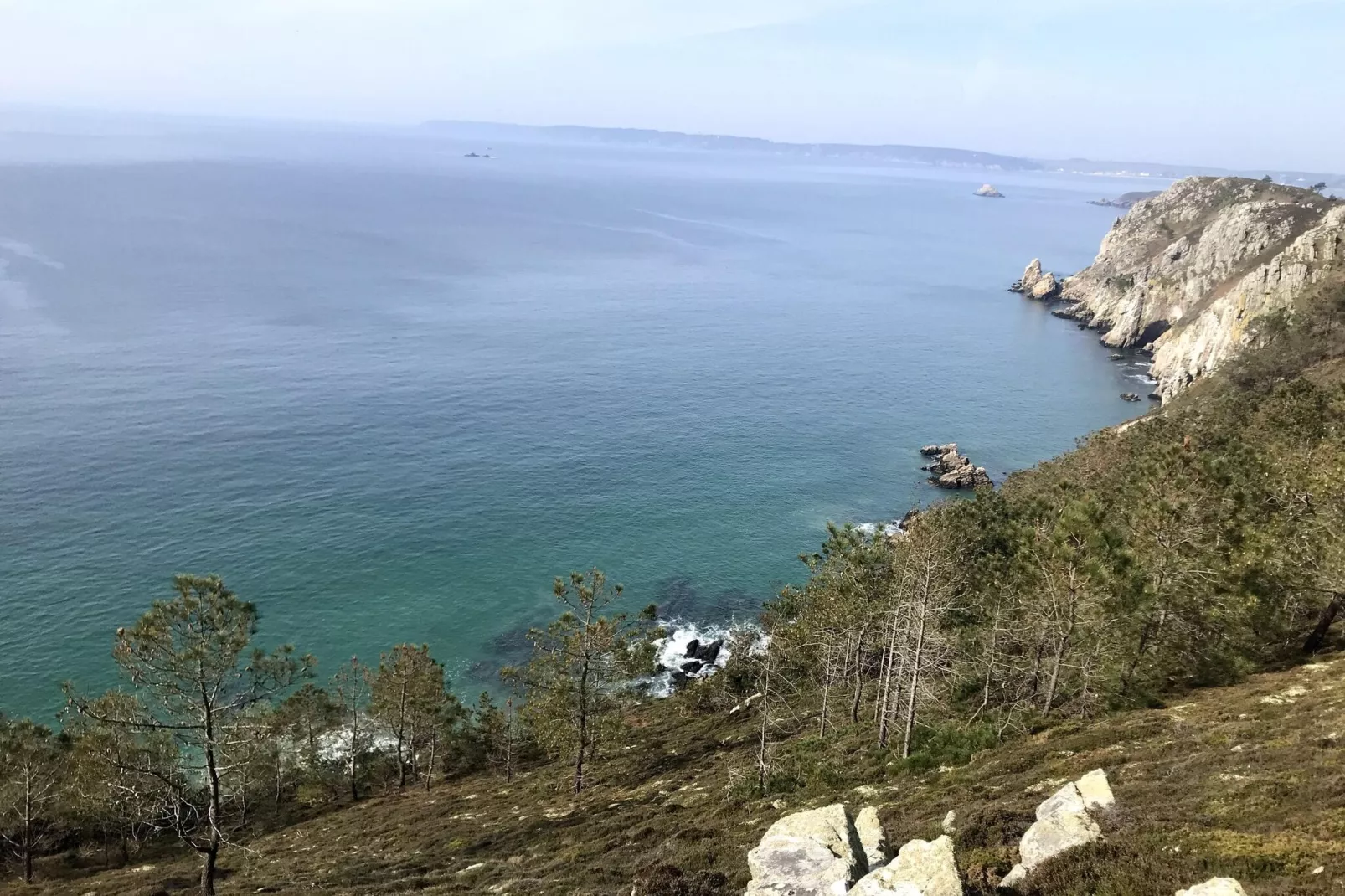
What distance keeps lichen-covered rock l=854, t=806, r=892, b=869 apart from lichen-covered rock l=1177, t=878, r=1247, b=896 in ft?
21.5

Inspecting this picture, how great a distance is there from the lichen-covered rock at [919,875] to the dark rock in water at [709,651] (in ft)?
176

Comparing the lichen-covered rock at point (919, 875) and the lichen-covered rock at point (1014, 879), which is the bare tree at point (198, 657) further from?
the lichen-covered rock at point (1014, 879)

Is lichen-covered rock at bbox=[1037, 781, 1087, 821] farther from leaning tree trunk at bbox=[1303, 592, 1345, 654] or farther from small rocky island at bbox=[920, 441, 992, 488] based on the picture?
small rocky island at bbox=[920, 441, 992, 488]

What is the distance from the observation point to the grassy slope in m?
15.2

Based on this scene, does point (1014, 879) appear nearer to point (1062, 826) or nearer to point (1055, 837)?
point (1055, 837)

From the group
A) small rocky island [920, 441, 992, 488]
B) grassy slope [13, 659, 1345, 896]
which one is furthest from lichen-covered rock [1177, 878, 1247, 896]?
small rocky island [920, 441, 992, 488]

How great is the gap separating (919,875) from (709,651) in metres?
54.6

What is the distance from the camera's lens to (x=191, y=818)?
4597 centimetres

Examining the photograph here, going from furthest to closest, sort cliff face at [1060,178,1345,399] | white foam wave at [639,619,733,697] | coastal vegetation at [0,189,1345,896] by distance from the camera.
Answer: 1. cliff face at [1060,178,1345,399]
2. white foam wave at [639,619,733,697]
3. coastal vegetation at [0,189,1345,896]

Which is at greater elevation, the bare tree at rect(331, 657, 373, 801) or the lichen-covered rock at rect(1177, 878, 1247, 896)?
the lichen-covered rock at rect(1177, 878, 1247, 896)

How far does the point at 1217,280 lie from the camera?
157250mm

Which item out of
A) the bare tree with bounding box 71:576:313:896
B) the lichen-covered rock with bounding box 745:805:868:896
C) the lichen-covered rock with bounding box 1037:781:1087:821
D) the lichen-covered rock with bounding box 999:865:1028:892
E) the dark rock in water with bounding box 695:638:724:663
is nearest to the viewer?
the lichen-covered rock with bounding box 999:865:1028:892

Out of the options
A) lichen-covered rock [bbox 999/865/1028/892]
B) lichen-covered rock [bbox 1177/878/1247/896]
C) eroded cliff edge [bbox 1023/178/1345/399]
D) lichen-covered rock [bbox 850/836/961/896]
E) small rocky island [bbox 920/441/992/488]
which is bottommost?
small rocky island [bbox 920/441/992/488]

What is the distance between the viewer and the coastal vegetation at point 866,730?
68.0 ft
